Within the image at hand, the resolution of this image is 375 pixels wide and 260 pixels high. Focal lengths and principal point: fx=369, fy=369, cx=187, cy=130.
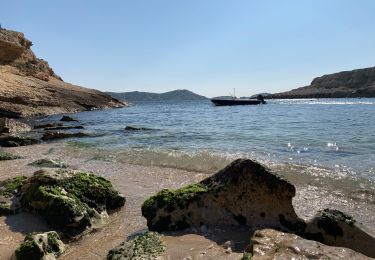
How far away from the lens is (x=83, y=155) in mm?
15023

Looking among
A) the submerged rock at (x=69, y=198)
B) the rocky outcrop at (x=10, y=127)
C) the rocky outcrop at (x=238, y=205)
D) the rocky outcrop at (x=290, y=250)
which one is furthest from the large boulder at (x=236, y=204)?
the rocky outcrop at (x=10, y=127)

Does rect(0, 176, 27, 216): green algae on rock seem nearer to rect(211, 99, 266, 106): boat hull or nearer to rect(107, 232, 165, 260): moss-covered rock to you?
rect(107, 232, 165, 260): moss-covered rock

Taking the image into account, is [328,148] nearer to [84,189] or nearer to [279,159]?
[279,159]

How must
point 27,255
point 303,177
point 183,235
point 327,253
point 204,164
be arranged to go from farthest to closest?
1. point 204,164
2. point 303,177
3. point 183,235
4. point 27,255
5. point 327,253

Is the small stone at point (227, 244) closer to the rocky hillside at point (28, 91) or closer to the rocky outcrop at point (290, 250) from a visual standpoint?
the rocky outcrop at point (290, 250)

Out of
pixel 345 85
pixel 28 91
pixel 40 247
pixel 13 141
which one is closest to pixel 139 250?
pixel 40 247

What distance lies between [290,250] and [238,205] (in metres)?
1.69

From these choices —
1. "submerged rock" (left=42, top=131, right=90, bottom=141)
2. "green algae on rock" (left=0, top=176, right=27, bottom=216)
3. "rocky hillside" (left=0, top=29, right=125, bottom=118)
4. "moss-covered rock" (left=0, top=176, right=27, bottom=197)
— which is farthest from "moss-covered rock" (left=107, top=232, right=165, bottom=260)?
"rocky hillside" (left=0, top=29, right=125, bottom=118)

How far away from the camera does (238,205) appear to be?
5941mm

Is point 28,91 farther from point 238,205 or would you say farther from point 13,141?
point 238,205

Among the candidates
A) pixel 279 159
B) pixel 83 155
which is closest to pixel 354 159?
pixel 279 159

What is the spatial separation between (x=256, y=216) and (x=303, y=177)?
15.3ft

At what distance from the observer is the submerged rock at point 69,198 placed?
6289mm

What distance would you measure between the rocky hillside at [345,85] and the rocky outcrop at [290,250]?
138 meters
